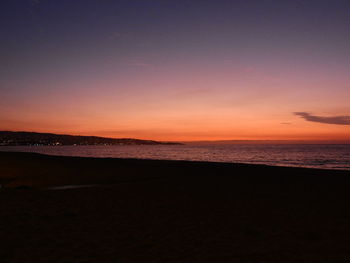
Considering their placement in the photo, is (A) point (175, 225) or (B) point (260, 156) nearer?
(A) point (175, 225)

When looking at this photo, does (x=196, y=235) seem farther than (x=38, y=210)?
No

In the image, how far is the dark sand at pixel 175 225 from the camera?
552 cm

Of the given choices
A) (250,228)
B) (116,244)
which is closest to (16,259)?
(116,244)

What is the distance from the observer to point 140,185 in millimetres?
14422

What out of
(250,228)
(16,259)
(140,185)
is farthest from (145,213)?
(140,185)

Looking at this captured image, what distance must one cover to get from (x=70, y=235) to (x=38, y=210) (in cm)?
288

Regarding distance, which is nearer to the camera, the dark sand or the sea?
the dark sand

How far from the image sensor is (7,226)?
279 inches

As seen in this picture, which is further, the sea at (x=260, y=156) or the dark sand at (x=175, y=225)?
the sea at (x=260, y=156)

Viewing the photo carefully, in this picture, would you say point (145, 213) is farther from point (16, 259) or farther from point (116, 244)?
point (16, 259)

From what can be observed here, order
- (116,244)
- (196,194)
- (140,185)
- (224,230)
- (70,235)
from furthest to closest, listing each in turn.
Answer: (140,185), (196,194), (224,230), (70,235), (116,244)

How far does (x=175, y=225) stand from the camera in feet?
24.4

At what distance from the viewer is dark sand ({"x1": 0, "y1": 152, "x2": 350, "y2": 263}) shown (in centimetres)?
552

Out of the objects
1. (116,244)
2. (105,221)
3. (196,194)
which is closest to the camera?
(116,244)
